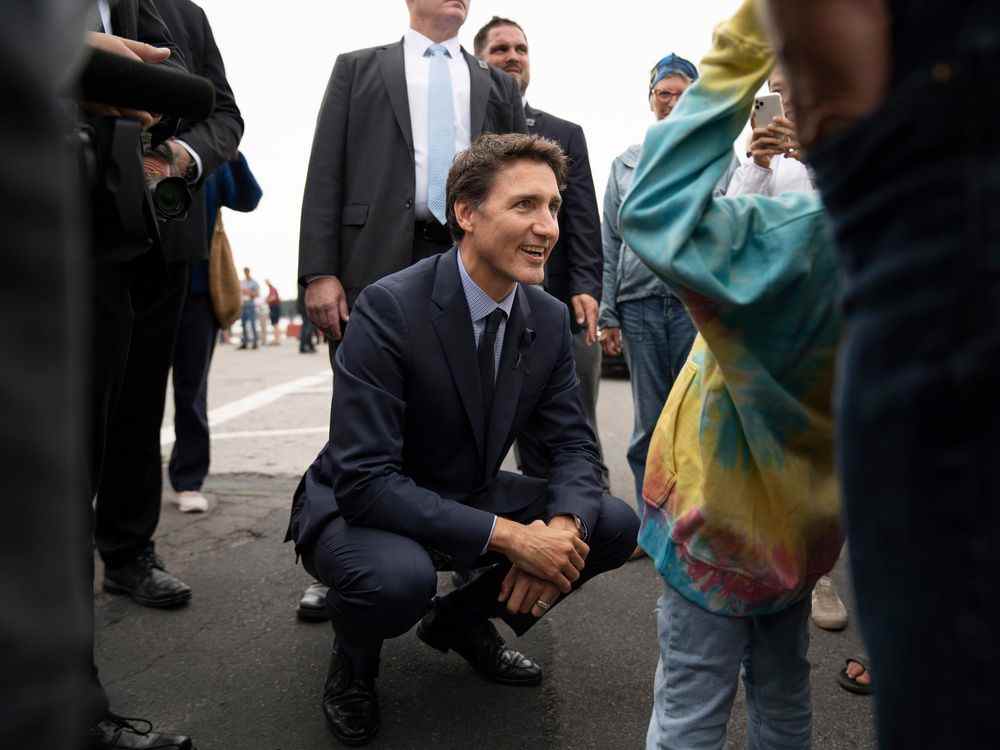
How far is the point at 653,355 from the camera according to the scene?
11.8 ft

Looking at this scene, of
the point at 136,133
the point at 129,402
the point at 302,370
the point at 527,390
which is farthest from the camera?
the point at 302,370

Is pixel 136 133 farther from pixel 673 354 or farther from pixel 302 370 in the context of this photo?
pixel 302 370

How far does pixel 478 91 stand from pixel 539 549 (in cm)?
171

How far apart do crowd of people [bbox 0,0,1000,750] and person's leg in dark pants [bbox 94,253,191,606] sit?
0.01m

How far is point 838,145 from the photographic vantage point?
2.20ft

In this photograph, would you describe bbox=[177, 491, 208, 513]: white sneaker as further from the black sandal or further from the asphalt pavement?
the black sandal

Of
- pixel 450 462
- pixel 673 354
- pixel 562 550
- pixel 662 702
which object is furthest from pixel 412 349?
pixel 673 354

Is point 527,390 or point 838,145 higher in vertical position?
point 838,145

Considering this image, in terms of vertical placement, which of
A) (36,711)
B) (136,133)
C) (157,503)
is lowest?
(157,503)

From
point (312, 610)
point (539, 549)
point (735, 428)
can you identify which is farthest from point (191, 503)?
point (735, 428)

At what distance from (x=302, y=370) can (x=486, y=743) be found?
42.2 ft

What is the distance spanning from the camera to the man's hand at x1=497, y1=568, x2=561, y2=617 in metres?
2.29

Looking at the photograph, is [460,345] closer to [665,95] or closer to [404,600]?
[404,600]

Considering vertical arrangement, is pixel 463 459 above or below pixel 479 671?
above
